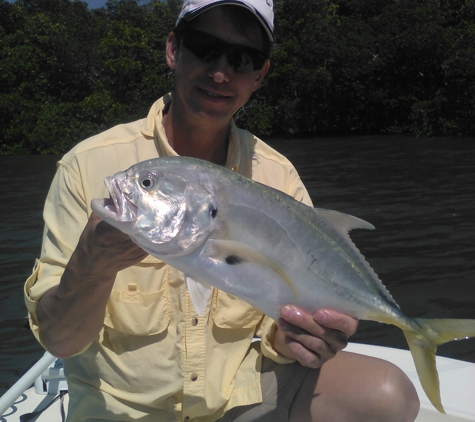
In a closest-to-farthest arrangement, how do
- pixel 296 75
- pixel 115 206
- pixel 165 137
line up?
pixel 115 206, pixel 165 137, pixel 296 75

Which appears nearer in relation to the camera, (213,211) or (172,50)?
(213,211)

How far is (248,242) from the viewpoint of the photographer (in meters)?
2.02

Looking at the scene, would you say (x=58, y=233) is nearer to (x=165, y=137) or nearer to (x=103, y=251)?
(x=103, y=251)

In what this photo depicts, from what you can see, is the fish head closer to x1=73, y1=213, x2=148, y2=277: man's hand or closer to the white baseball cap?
x1=73, y1=213, x2=148, y2=277: man's hand

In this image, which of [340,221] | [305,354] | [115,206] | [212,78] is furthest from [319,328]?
[212,78]

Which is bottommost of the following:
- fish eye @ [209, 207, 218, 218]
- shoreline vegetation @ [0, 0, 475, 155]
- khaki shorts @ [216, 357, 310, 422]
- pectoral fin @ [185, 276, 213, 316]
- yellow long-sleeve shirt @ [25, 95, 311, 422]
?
shoreline vegetation @ [0, 0, 475, 155]

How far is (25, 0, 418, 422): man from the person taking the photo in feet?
7.45

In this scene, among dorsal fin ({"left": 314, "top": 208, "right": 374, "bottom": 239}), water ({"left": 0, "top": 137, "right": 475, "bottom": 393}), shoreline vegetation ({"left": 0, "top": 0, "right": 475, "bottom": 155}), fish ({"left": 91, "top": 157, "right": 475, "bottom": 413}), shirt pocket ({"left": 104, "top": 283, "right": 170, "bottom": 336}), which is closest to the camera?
fish ({"left": 91, "top": 157, "right": 475, "bottom": 413})

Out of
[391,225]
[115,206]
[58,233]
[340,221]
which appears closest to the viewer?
[115,206]

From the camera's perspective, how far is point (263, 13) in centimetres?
267

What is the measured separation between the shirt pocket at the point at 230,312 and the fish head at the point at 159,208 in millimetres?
682

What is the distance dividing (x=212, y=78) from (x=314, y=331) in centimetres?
124

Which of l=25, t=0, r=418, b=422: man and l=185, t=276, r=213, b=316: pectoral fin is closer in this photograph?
l=185, t=276, r=213, b=316: pectoral fin

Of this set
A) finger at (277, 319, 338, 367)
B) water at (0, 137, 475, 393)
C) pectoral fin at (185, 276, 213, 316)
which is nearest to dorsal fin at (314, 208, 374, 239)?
finger at (277, 319, 338, 367)
